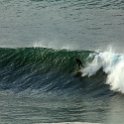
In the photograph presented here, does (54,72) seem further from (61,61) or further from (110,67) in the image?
(110,67)

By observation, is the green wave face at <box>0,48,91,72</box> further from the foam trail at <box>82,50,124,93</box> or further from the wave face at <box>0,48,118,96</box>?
the foam trail at <box>82,50,124,93</box>

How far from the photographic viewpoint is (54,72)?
2536cm

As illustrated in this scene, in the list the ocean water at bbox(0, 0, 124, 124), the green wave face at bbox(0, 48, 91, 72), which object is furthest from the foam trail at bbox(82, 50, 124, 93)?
the green wave face at bbox(0, 48, 91, 72)

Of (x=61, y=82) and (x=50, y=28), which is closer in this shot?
(x=61, y=82)

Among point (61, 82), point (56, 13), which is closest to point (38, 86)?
point (61, 82)

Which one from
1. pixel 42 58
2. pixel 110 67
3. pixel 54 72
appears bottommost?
pixel 42 58

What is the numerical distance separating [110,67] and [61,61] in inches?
115

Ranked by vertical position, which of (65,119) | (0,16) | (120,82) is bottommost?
(0,16)

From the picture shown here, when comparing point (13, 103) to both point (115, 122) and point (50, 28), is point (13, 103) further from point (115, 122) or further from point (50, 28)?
point (50, 28)

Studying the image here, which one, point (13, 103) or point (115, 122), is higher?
point (115, 122)

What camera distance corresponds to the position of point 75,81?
23922 mm

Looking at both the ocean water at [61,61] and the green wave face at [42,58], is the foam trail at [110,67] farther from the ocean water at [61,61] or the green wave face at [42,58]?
the green wave face at [42,58]

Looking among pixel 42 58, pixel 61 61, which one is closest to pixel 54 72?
pixel 61 61

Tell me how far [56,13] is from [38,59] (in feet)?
24.8
